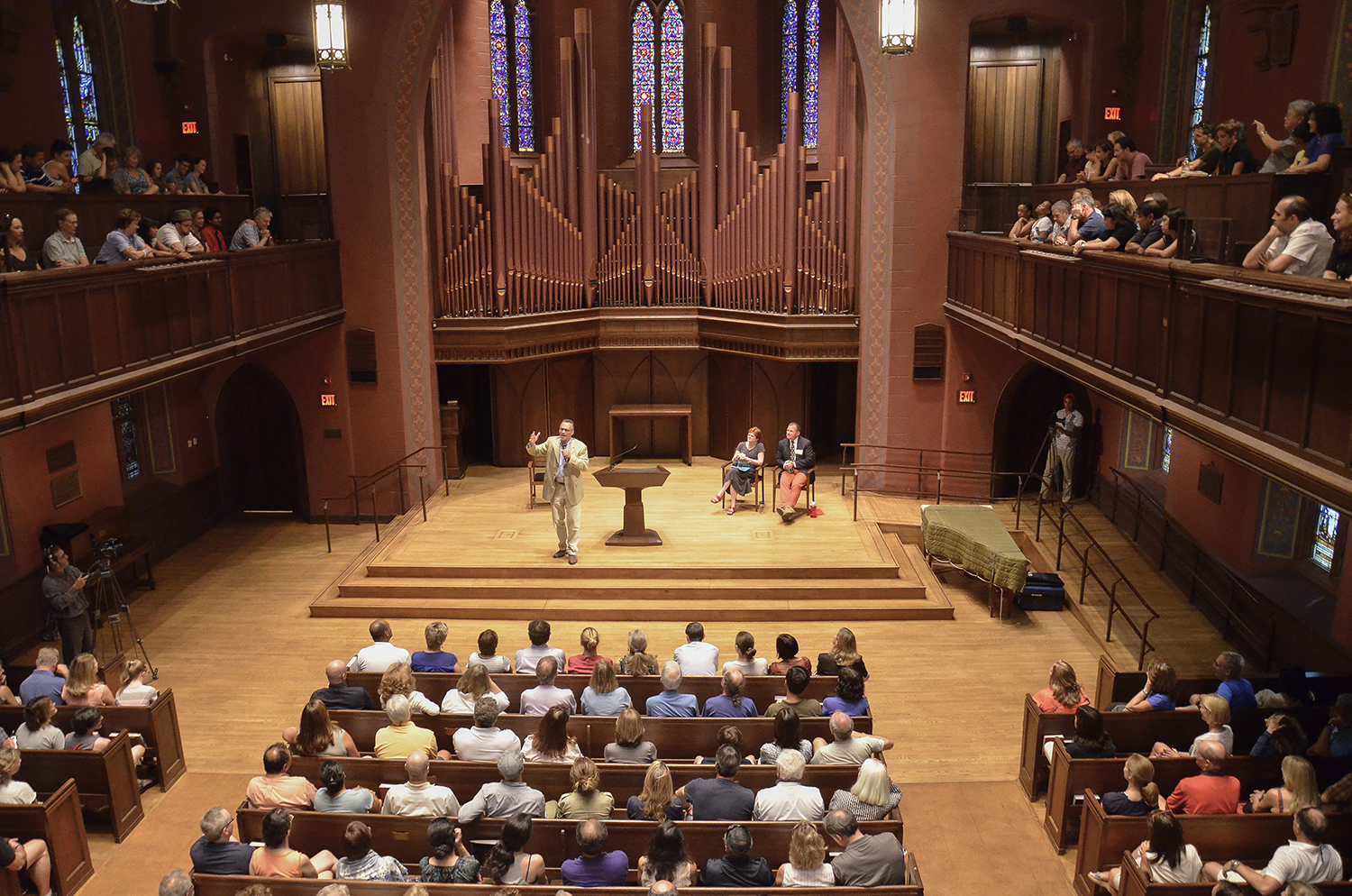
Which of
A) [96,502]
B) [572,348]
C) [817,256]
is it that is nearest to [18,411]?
[96,502]

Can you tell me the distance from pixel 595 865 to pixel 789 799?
128cm

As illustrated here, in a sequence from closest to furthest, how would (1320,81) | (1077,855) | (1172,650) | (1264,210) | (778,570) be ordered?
(1077,855)
(1264,210)
(1320,81)
(1172,650)
(778,570)

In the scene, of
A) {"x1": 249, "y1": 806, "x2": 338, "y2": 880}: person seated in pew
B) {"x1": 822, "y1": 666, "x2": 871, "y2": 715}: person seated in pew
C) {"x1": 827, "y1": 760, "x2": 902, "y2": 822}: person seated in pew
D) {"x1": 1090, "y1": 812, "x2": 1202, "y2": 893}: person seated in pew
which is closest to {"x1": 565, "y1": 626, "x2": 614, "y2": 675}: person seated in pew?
{"x1": 822, "y1": 666, "x2": 871, "y2": 715}: person seated in pew

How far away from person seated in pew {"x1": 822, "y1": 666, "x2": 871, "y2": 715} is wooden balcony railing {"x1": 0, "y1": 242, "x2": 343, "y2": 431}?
6514mm

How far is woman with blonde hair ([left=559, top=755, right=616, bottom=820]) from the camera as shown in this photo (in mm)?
6655

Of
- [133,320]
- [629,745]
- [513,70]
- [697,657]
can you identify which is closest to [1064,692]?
[697,657]

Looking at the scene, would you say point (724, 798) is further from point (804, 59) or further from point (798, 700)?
point (804, 59)

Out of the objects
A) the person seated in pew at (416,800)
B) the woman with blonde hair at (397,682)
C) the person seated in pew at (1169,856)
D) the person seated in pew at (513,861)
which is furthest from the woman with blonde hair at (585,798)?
the person seated in pew at (1169,856)

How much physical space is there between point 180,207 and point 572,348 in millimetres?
5806

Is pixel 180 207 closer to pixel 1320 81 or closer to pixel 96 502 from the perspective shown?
pixel 96 502

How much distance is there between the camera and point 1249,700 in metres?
8.07

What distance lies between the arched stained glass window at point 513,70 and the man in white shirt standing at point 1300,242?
13196mm

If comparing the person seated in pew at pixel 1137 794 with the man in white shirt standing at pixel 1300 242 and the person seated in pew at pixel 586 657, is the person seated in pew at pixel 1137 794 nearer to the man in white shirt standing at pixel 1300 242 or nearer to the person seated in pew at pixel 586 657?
the man in white shirt standing at pixel 1300 242

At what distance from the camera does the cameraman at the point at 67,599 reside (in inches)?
414
